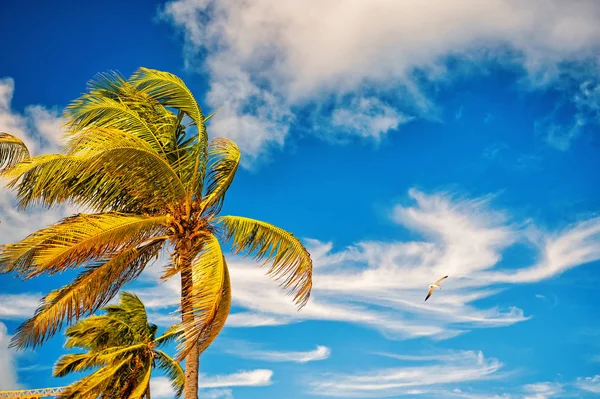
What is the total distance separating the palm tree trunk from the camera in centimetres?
1471

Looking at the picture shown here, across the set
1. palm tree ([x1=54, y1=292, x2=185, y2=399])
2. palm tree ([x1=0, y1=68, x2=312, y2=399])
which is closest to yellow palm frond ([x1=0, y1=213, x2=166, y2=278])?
palm tree ([x1=0, y1=68, x2=312, y2=399])

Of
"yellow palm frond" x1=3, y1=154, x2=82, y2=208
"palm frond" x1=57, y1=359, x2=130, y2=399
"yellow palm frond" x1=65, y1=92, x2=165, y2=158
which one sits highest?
"yellow palm frond" x1=65, y1=92, x2=165, y2=158

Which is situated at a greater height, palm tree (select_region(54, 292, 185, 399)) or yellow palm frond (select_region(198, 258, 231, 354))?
palm tree (select_region(54, 292, 185, 399))

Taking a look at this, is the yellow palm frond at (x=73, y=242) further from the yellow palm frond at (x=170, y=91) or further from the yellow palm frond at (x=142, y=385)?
the yellow palm frond at (x=142, y=385)

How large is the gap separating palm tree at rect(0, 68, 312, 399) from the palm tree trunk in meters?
0.03

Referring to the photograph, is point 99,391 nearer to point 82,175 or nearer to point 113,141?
point 82,175

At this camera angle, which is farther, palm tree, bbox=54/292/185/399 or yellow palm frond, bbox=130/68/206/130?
palm tree, bbox=54/292/185/399

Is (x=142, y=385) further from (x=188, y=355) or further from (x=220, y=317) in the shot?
(x=220, y=317)

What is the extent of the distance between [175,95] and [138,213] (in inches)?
151

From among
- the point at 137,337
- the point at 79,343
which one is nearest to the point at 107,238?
the point at 137,337

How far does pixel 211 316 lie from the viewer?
13.2 meters

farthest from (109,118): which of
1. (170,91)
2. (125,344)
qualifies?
(125,344)

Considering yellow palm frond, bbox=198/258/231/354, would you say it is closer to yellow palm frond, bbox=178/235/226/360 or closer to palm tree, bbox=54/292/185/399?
yellow palm frond, bbox=178/235/226/360

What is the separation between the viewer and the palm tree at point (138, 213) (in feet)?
46.3
